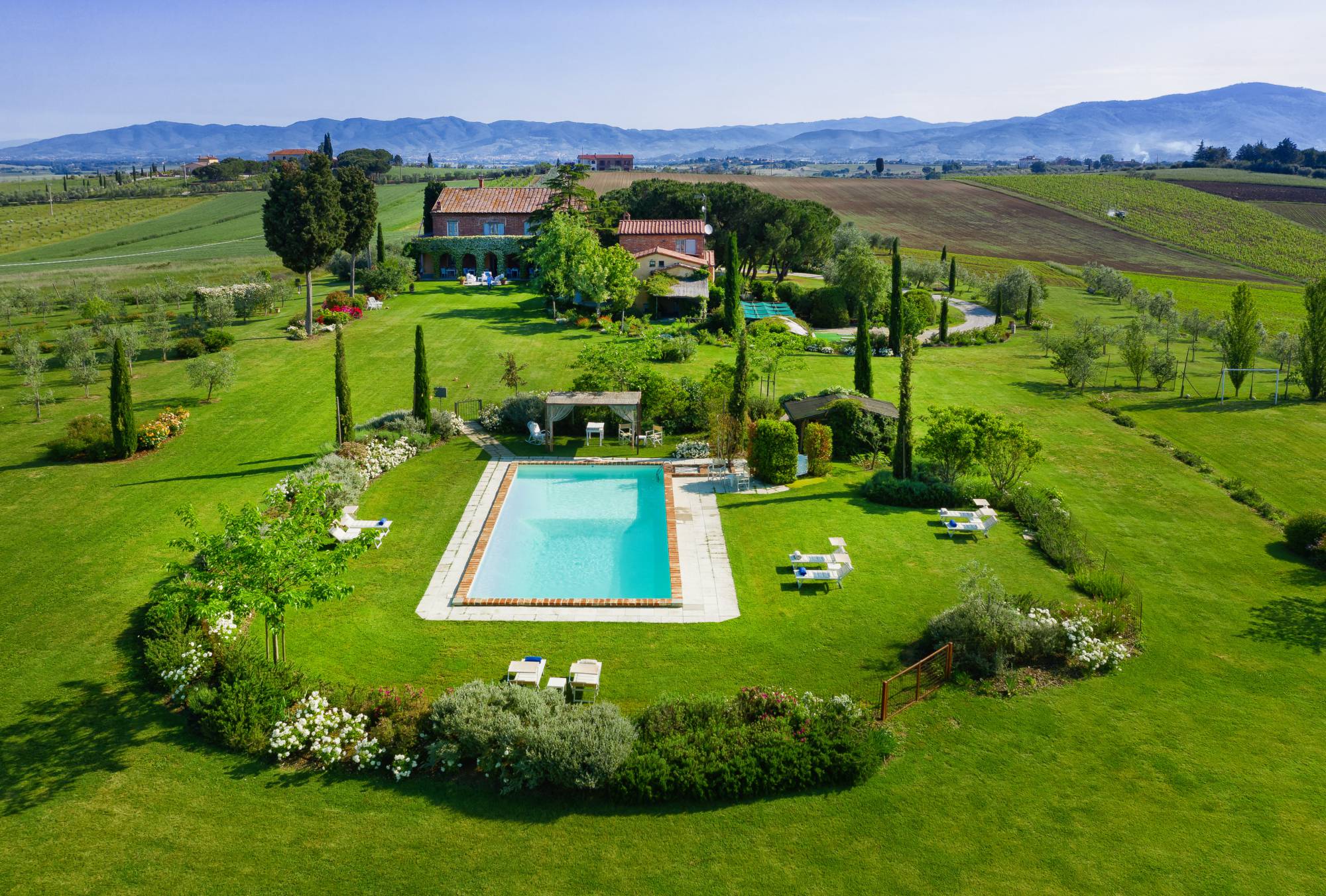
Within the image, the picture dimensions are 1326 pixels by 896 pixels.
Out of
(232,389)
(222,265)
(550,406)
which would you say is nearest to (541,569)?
(550,406)

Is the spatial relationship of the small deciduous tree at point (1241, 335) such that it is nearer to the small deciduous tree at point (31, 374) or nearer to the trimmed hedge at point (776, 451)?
the trimmed hedge at point (776, 451)

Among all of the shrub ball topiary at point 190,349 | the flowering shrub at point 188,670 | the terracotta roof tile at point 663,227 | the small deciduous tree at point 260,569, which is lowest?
the flowering shrub at point 188,670

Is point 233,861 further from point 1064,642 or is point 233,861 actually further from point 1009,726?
point 1064,642

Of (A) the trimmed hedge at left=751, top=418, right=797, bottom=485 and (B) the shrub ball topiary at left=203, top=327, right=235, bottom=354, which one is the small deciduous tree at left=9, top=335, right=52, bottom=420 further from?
(A) the trimmed hedge at left=751, top=418, right=797, bottom=485

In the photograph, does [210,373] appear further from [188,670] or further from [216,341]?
[188,670]

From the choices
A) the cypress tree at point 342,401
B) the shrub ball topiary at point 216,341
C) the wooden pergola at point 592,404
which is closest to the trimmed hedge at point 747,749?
the wooden pergola at point 592,404

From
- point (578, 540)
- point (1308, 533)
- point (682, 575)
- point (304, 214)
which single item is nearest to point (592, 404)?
point (578, 540)

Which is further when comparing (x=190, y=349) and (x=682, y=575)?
Result: (x=190, y=349)
